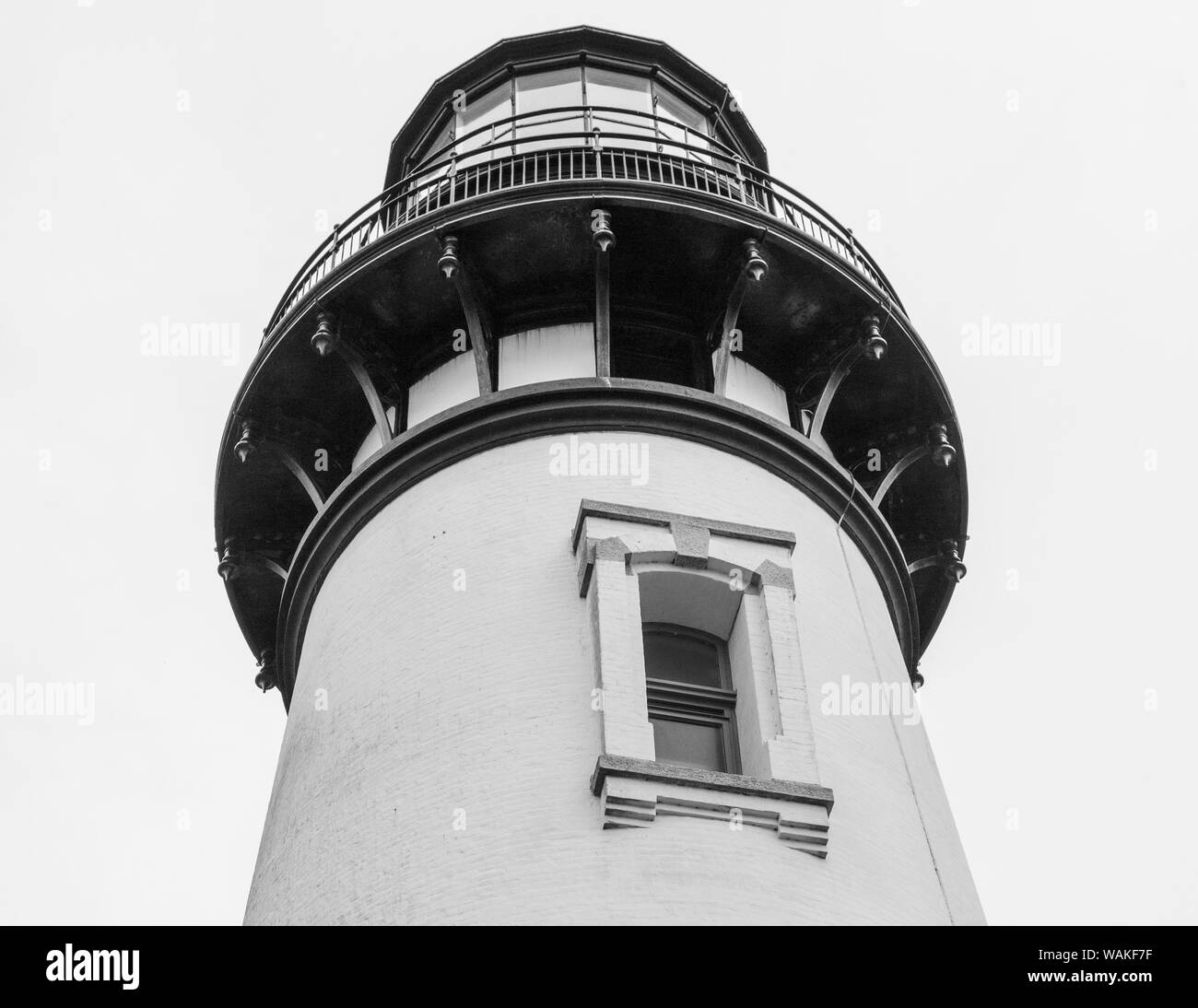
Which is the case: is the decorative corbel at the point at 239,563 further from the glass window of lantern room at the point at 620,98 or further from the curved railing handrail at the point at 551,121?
the glass window of lantern room at the point at 620,98

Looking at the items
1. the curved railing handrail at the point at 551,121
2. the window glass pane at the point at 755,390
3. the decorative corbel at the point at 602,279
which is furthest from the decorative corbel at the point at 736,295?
the curved railing handrail at the point at 551,121

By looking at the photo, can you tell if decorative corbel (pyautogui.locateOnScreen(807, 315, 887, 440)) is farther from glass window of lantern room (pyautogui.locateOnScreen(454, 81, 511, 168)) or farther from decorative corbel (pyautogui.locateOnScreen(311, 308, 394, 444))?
glass window of lantern room (pyautogui.locateOnScreen(454, 81, 511, 168))

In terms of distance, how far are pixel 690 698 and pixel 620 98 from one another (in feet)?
40.9

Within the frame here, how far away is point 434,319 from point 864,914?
9704 millimetres

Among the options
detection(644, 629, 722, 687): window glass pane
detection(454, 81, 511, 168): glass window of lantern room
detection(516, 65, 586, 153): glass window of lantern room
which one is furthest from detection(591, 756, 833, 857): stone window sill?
detection(454, 81, 511, 168): glass window of lantern room

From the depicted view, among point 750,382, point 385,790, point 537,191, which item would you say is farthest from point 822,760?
point 537,191

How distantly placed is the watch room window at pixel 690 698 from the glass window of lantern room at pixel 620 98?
988 cm

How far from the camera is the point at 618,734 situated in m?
14.3

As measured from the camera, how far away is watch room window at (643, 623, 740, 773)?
15.2 m

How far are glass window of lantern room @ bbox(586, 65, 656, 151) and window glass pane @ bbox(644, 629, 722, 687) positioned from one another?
985 cm

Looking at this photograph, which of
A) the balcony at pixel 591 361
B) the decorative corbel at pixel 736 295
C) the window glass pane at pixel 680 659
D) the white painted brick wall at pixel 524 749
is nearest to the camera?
the white painted brick wall at pixel 524 749

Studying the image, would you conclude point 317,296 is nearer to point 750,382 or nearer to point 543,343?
point 543,343

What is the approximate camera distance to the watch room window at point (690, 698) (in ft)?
50.0

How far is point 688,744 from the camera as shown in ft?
50.2
